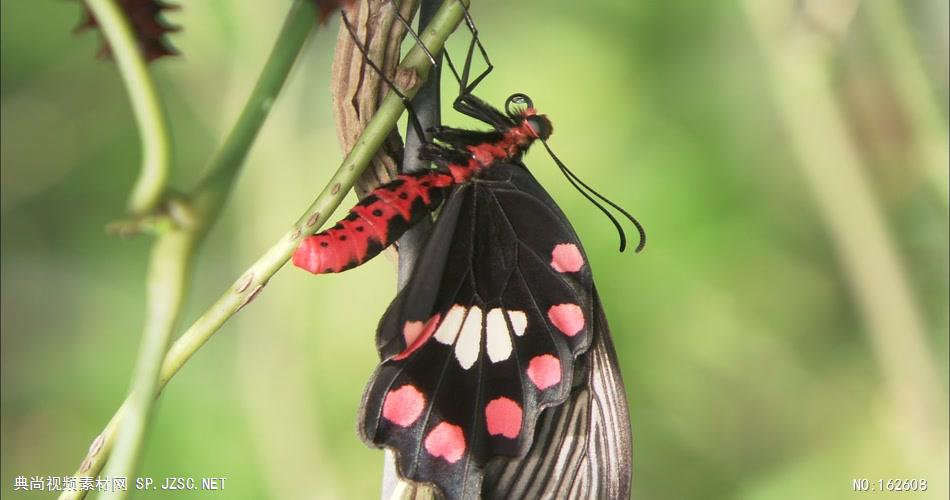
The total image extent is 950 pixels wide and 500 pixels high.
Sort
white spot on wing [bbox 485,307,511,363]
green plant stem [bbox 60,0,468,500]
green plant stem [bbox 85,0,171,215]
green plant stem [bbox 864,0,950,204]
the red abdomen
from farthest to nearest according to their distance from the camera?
green plant stem [bbox 864,0,950,204], white spot on wing [bbox 485,307,511,363], the red abdomen, green plant stem [bbox 60,0,468,500], green plant stem [bbox 85,0,171,215]

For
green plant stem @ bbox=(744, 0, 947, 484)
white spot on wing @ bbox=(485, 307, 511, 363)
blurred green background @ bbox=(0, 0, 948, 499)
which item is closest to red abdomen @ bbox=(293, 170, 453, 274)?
white spot on wing @ bbox=(485, 307, 511, 363)

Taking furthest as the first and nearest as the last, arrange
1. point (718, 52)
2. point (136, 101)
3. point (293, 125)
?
point (718, 52) → point (293, 125) → point (136, 101)

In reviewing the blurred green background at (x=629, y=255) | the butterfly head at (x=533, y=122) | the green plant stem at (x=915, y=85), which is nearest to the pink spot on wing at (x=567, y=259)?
the butterfly head at (x=533, y=122)

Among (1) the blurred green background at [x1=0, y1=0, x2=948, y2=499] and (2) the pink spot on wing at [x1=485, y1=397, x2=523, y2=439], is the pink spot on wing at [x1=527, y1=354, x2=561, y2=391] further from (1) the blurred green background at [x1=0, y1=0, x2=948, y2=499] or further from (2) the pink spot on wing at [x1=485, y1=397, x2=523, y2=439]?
(1) the blurred green background at [x1=0, y1=0, x2=948, y2=499]

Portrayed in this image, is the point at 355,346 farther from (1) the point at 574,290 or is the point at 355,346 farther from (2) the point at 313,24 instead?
(2) the point at 313,24

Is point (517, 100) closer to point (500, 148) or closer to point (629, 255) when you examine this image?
point (500, 148)

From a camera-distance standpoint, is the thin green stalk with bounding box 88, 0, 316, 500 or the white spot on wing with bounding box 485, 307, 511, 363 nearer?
the thin green stalk with bounding box 88, 0, 316, 500

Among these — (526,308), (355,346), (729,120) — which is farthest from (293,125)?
(729,120)

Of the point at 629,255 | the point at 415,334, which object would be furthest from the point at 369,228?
the point at 629,255
